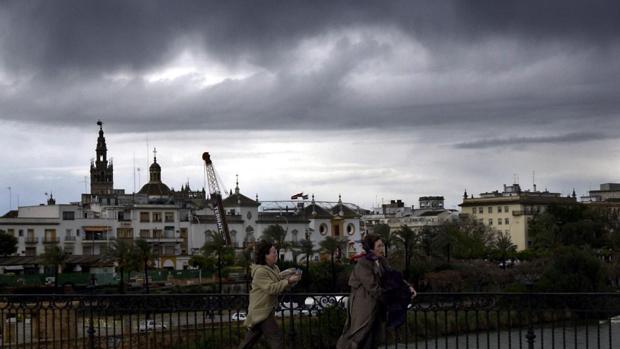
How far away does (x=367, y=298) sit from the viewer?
38.9ft

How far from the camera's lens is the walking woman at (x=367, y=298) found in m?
11.6

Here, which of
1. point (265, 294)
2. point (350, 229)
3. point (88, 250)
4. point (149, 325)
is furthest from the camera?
point (350, 229)

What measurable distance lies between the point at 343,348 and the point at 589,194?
160216mm

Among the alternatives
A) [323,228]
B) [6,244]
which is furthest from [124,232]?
[323,228]

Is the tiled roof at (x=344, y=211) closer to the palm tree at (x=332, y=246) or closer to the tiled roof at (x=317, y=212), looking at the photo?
the tiled roof at (x=317, y=212)

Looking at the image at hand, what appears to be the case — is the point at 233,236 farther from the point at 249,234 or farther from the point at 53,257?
the point at 53,257

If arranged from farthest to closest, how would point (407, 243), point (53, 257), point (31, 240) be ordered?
1. point (31, 240)
2. point (407, 243)
3. point (53, 257)

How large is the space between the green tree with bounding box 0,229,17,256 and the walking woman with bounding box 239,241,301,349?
67.8 meters

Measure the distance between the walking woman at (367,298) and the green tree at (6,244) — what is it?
226 feet

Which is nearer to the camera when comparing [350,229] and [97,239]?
[97,239]

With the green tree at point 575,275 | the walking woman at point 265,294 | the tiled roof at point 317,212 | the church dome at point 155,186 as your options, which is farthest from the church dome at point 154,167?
the walking woman at point 265,294

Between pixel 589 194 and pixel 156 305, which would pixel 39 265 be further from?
pixel 589 194

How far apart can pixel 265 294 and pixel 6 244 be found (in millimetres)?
→ 68589

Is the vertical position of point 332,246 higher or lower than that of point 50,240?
lower
